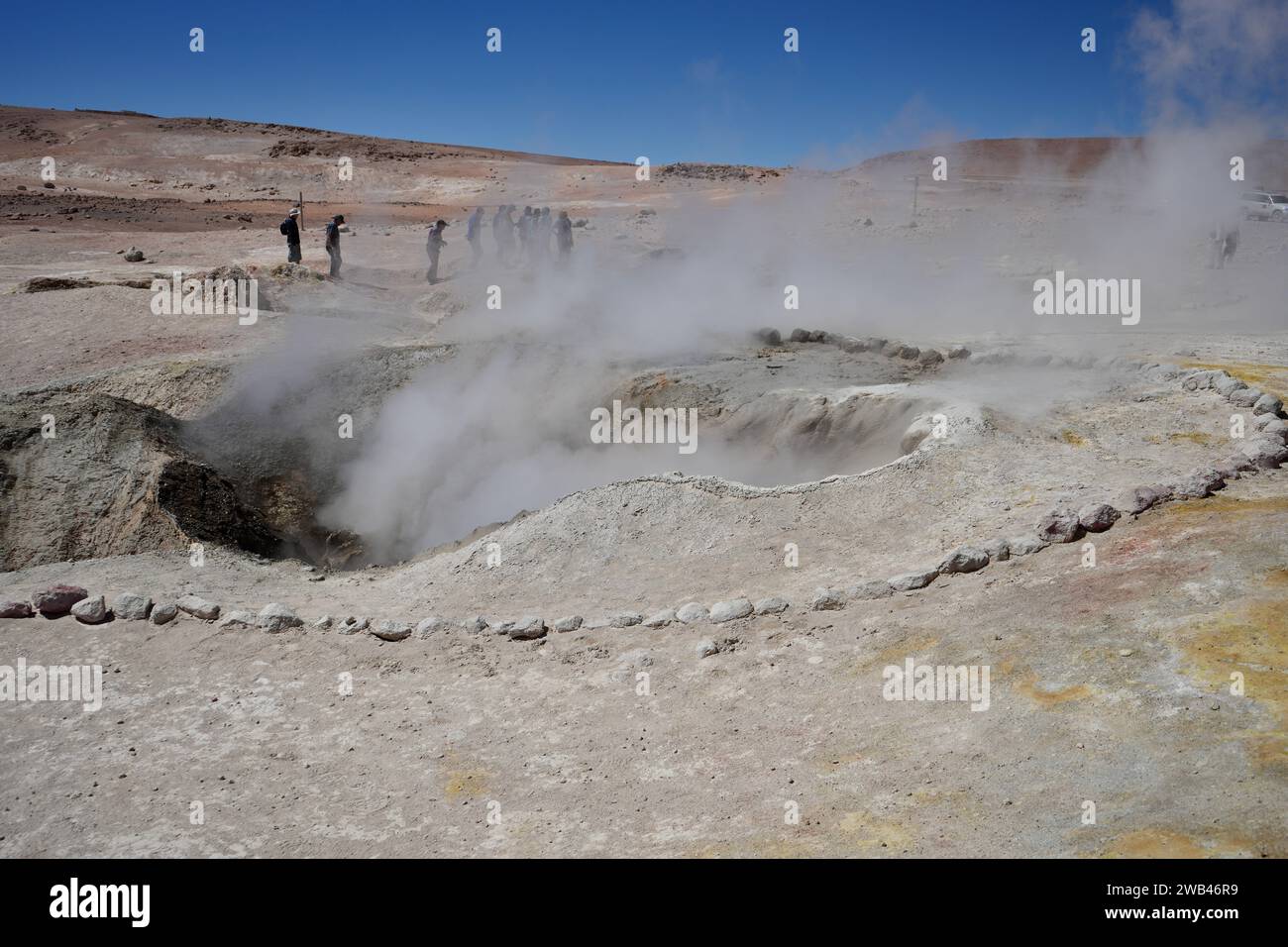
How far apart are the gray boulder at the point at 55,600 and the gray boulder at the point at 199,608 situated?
0.58 metres

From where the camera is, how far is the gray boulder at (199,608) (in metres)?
5.73

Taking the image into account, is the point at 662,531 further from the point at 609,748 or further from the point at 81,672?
the point at 81,672

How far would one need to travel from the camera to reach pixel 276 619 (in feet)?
18.5

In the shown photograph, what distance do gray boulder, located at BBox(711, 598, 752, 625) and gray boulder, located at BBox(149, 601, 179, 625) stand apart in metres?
3.05

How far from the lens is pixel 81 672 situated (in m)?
5.19

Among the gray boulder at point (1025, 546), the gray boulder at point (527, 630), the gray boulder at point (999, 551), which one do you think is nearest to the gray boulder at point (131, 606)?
the gray boulder at point (527, 630)

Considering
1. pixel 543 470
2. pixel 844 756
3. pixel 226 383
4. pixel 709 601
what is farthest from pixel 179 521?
pixel 844 756

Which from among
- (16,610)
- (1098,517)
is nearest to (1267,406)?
(1098,517)

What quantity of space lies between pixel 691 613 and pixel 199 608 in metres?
2.79

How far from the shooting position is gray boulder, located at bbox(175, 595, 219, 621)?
5730mm

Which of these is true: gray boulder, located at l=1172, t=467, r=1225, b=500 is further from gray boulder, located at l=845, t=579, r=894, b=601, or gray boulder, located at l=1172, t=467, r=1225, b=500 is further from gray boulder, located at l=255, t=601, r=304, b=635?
gray boulder, located at l=255, t=601, r=304, b=635

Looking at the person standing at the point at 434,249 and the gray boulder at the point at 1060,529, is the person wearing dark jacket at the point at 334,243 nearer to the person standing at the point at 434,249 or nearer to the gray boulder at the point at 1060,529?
the person standing at the point at 434,249

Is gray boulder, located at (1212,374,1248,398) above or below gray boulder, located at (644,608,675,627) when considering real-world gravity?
above

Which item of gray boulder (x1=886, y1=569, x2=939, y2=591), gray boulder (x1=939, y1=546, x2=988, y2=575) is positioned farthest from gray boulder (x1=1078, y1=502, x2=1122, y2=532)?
gray boulder (x1=886, y1=569, x2=939, y2=591)
